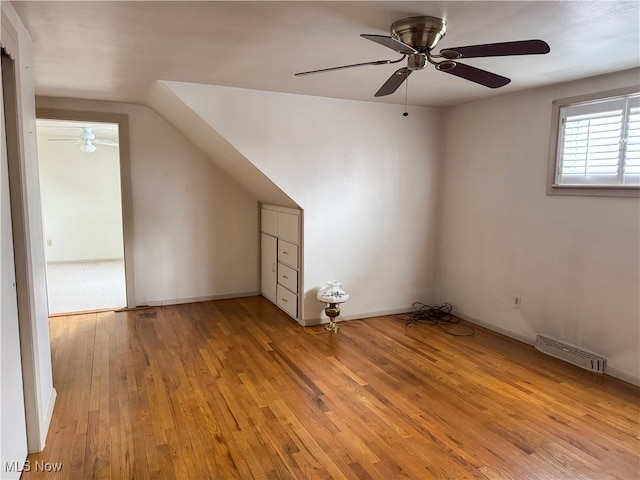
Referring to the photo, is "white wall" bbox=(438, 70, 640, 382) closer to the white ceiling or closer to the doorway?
the white ceiling

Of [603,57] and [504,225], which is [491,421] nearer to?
[504,225]

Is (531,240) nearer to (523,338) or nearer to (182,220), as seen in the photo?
(523,338)

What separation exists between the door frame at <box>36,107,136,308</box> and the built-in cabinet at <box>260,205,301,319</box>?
1.46m

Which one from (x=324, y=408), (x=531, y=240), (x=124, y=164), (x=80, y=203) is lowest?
(x=324, y=408)

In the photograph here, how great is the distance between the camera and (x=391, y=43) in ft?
6.31

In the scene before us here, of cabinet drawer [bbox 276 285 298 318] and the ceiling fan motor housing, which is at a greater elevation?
the ceiling fan motor housing

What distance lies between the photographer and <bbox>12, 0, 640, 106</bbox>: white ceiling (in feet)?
6.49

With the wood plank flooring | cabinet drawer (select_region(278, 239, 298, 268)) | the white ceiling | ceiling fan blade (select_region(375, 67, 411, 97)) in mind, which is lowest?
the wood plank flooring

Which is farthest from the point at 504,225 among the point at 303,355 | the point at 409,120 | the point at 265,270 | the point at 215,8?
the point at 215,8

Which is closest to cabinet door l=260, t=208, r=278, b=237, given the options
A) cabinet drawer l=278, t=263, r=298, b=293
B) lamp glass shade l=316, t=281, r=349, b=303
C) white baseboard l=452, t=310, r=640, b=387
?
cabinet drawer l=278, t=263, r=298, b=293

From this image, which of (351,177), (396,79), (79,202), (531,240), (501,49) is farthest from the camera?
(79,202)

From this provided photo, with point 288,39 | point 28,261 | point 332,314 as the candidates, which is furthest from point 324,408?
point 288,39

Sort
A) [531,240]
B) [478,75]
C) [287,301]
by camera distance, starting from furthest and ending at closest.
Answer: [287,301]
[531,240]
[478,75]

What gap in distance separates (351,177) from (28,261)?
2.85 m
